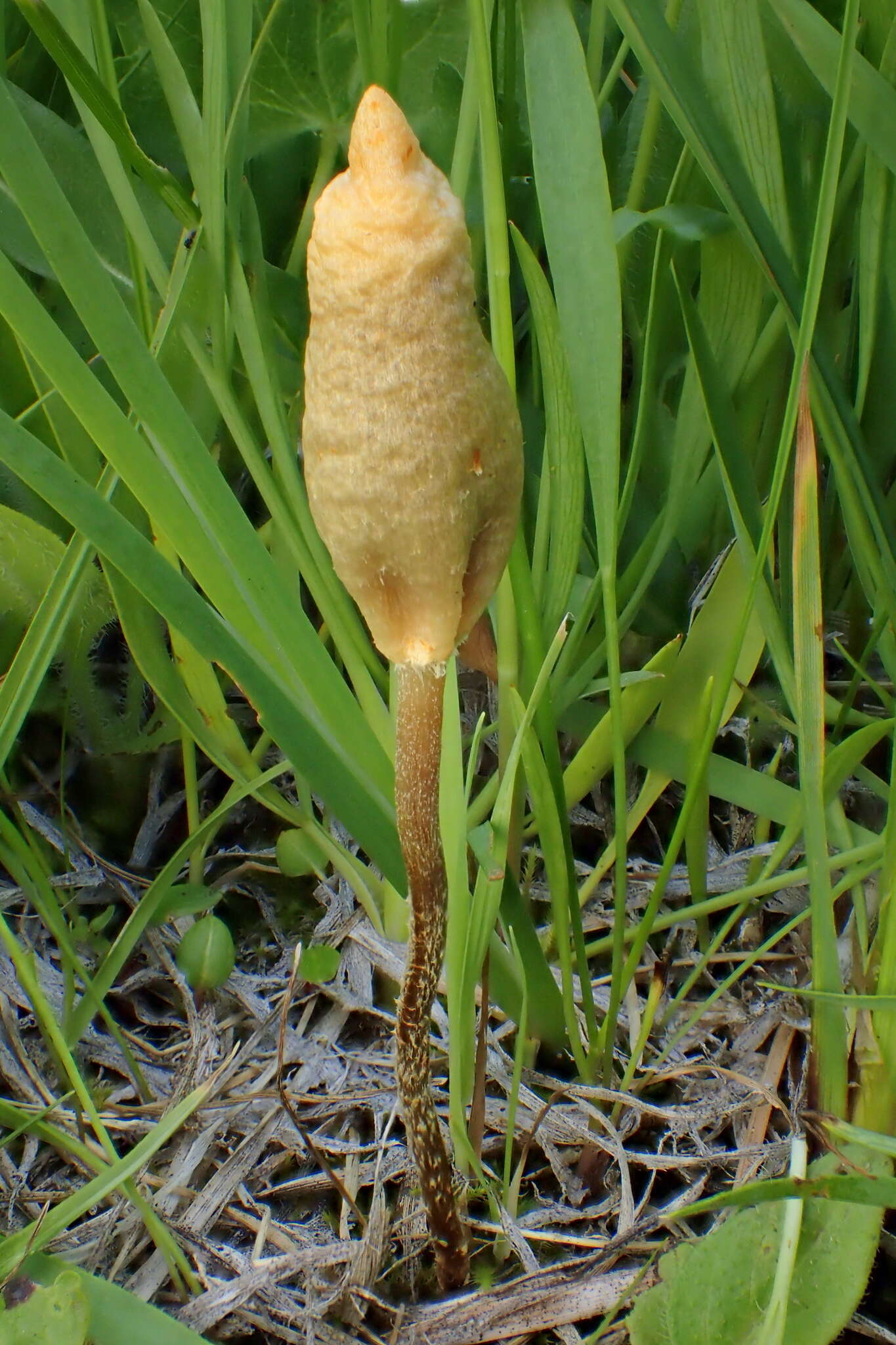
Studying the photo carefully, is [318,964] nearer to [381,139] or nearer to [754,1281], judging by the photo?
[754,1281]

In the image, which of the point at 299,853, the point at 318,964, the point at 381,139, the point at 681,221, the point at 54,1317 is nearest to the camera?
the point at 381,139

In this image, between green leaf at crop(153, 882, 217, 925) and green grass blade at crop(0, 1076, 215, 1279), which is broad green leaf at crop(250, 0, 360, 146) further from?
green grass blade at crop(0, 1076, 215, 1279)

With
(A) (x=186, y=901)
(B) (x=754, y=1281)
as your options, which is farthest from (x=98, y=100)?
(B) (x=754, y=1281)

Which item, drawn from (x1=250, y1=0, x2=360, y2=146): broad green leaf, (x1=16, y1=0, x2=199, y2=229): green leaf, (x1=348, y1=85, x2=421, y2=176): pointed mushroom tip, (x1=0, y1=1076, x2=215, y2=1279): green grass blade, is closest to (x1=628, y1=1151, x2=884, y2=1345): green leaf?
(x1=0, y1=1076, x2=215, y2=1279): green grass blade

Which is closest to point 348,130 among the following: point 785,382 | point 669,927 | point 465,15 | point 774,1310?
point 465,15

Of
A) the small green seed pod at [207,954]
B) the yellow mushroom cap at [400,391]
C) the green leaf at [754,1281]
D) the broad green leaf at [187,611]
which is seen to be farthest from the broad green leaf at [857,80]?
the small green seed pod at [207,954]

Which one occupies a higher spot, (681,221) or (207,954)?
(681,221)

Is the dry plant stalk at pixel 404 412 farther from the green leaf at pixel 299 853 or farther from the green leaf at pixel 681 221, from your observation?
the green leaf at pixel 299 853
